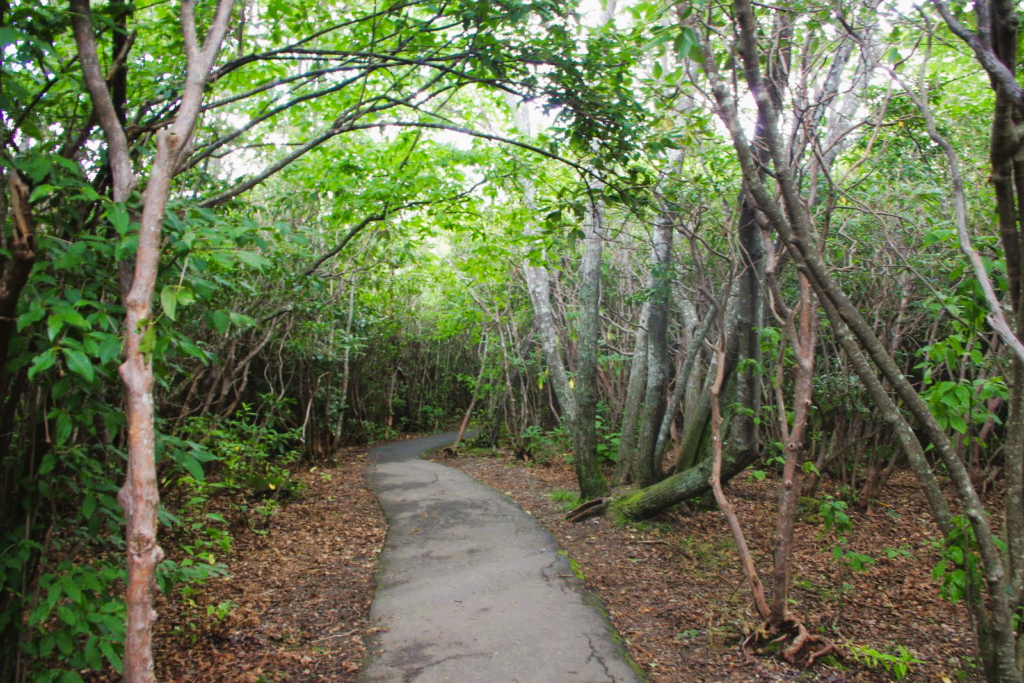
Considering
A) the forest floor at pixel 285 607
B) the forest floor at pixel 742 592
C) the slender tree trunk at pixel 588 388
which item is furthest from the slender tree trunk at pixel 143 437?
the slender tree trunk at pixel 588 388

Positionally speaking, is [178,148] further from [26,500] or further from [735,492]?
[735,492]

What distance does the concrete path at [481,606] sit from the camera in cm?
359

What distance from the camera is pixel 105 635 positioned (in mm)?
2523

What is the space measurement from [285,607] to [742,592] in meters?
3.48

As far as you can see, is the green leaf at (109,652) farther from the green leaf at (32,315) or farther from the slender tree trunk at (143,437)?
the green leaf at (32,315)

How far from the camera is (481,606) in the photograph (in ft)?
14.8

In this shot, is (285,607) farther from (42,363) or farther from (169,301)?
(169,301)

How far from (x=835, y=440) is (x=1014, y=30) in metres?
6.27

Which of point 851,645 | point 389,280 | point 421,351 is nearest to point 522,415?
point 389,280

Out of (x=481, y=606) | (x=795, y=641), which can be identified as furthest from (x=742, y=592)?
(x=481, y=606)

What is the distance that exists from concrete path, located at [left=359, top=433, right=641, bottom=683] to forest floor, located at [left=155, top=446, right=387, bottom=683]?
0.64 ft

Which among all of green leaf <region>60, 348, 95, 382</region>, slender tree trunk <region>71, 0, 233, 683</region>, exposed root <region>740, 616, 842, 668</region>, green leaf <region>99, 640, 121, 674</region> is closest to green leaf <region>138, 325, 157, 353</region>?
slender tree trunk <region>71, 0, 233, 683</region>

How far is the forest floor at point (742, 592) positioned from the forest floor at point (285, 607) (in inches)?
72.3

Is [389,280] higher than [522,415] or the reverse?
higher
